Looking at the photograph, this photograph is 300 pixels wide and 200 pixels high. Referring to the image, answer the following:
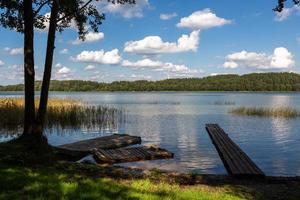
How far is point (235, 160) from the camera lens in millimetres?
15383

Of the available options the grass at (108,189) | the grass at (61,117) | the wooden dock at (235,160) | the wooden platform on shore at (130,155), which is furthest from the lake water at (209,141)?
the grass at (108,189)

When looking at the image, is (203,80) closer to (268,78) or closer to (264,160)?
(268,78)

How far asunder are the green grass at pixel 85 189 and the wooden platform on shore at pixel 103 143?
28.7ft

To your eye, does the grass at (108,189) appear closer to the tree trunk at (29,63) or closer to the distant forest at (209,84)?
the tree trunk at (29,63)

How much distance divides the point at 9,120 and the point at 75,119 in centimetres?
→ 517

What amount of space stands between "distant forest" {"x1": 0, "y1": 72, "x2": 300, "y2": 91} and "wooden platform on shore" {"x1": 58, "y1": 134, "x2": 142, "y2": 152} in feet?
474

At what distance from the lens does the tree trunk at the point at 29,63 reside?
504 inches

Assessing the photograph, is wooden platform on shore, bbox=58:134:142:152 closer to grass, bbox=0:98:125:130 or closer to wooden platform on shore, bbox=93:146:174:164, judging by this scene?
wooden platform on shore, bbox=93:146:174:164

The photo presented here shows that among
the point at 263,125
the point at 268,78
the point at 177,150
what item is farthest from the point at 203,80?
the point at 177,150

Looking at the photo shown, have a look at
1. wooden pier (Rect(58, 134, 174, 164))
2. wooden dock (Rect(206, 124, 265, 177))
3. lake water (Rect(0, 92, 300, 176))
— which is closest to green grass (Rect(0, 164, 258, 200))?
wooden dock (Rect(206, 124, 265, 177))

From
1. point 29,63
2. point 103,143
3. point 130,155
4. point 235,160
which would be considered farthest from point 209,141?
point 29,63

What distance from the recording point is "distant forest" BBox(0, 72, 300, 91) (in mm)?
161250

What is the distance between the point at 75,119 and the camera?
2958 cm

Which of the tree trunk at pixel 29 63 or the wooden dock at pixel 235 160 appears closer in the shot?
the wooden dock at pixel 235 160
